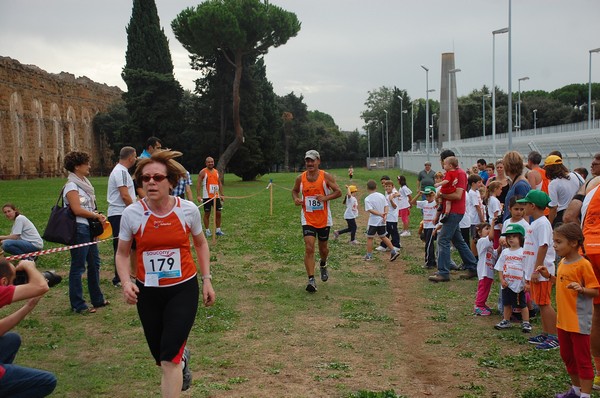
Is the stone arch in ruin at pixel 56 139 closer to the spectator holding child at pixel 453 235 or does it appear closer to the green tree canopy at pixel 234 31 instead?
the green tree canopy at pixel 234 31

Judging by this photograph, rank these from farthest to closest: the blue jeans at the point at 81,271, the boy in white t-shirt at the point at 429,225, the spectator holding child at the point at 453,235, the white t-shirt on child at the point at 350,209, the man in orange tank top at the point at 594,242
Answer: the white t-shirt on child at the point at 350,209 → the boy in white t-shirt at the point at 429,225 → the spectator holding child at the point at 453,235 → the blue jeans at the point at 81,271 → the man in orange tank top at the point at 594,242

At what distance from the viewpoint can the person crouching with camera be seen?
13.0 feet

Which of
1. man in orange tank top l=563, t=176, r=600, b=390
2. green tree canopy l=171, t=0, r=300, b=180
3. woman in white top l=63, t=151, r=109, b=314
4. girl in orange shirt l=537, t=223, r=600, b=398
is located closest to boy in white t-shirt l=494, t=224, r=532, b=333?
man in orange tank top l=563, t=176, r=600, b=390

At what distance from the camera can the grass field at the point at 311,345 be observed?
5512 mm

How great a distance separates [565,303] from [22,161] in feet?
180

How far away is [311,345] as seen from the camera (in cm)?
681

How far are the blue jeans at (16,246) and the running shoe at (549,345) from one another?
296 inches

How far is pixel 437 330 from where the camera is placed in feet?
24.7

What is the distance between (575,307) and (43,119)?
60051 millimetres

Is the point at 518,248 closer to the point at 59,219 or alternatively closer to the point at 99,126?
the point at 59,219

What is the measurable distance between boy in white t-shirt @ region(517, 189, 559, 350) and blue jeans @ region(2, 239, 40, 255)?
7.37 metres

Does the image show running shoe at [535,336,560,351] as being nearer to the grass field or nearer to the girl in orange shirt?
the grass field

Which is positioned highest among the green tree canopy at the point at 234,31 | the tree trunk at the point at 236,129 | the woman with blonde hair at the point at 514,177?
the green tree canopy at the point at 234,31

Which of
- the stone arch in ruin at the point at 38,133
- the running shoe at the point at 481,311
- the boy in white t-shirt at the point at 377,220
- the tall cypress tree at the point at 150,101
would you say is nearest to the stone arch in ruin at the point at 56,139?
the stone arch in ruin at the point at 38,133
